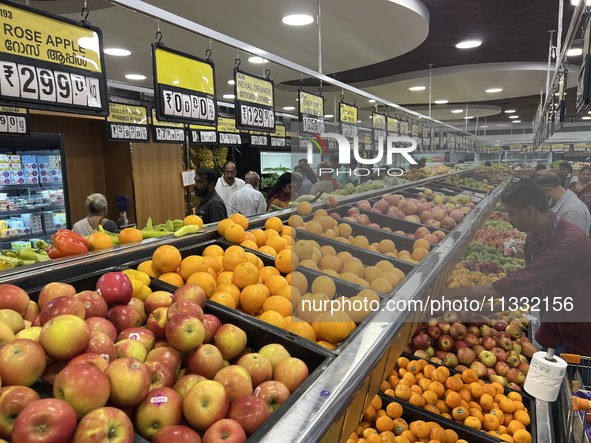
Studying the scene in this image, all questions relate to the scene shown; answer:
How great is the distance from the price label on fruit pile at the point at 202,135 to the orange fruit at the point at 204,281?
4481 millimetres

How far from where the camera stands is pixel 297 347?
51.4 inches

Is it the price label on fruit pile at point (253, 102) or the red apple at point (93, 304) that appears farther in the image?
the price label on fruit pile at point (253, 102)

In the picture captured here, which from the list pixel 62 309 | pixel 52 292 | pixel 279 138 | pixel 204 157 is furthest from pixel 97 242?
pixel 204 157

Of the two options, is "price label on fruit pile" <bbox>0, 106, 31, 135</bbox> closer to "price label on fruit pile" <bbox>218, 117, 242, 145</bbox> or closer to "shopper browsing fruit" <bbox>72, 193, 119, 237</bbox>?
"shopper browsing fruit" <bbox>72, 193, 119, 237</bbox>

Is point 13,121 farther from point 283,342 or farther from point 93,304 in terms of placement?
point 283,342

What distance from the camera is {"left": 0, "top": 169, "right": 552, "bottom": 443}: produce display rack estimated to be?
3.18 feet

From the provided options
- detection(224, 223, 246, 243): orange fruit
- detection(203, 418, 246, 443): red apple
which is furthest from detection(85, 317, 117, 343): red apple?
detection(224, 223, 246, 243): orange fruit

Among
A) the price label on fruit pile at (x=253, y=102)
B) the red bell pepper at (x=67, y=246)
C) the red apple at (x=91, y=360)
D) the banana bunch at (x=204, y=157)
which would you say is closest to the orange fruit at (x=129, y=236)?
the red bell pepper at (x=67, y=246)

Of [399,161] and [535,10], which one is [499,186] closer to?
[535,10]

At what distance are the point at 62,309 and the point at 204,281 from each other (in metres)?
0.65

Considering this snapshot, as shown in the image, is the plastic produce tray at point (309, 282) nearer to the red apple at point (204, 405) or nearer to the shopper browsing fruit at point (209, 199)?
the red apple at point (204, 405)

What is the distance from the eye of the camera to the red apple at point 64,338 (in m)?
0.95

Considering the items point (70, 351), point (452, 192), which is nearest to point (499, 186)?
point (452, 192)

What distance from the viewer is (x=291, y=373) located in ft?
3.78
